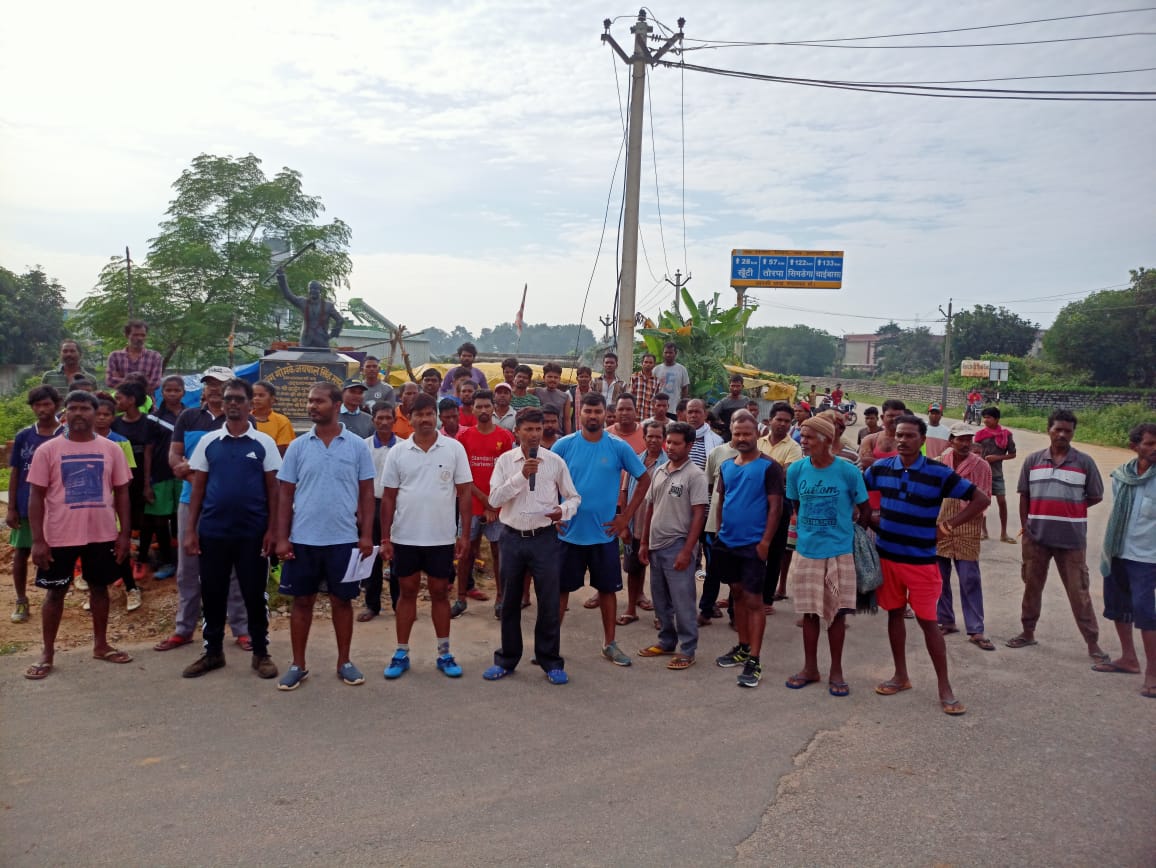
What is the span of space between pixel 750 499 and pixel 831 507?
0.59 meters

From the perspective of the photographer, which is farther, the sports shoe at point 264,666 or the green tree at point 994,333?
the green tree at point 994,333

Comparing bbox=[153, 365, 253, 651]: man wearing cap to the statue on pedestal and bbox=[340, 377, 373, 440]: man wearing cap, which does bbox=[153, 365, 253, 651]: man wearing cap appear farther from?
the statue on pedestal

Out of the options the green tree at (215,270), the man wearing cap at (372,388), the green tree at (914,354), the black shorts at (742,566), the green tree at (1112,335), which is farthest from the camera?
the green tree at (914,354)

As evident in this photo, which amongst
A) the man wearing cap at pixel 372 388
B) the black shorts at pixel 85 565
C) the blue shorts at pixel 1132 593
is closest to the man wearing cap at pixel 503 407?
the man wearing cap at pixel 372 388

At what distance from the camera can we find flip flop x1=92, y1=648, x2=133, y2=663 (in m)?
5.41

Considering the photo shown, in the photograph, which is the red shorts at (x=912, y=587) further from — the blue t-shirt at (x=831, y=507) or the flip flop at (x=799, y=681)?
the flip flop at (x=799, y=681)

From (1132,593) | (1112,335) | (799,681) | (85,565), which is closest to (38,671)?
(85,565)

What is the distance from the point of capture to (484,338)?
4432 inches

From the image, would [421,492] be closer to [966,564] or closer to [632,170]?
[966,564]

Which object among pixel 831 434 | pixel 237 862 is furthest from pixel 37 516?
pixel 831 434

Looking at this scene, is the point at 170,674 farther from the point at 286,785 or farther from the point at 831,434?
the point at 831,434

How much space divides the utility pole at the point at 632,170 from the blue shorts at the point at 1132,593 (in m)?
6.94

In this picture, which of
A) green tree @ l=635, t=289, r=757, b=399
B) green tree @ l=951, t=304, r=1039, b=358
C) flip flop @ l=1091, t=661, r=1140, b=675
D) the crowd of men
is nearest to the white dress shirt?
the crowd of men

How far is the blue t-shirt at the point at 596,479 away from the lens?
582 cm
